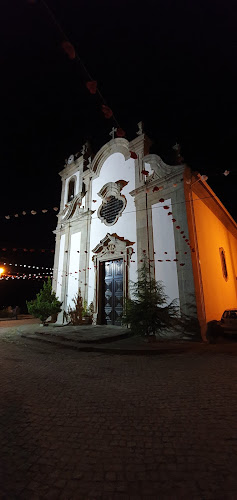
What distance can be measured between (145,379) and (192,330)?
15.0ft

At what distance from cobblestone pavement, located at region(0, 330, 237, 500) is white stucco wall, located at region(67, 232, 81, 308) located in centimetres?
844

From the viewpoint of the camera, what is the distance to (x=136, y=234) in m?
11.3

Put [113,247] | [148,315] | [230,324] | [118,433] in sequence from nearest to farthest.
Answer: [118,433], [148,315], [230,324], [113,247]

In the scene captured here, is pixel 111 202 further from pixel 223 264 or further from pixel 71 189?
pixel 223 264

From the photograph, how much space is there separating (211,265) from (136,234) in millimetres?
4381

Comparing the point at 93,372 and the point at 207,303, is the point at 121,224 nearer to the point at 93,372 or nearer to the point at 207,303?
the point at 207,303

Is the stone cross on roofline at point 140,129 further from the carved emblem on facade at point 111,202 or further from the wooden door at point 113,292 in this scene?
the wooden door at point 113,292

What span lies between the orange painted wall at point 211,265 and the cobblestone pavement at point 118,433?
5551 mm

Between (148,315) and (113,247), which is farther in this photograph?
(113,247)

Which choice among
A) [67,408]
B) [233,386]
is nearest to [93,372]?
[67,408]

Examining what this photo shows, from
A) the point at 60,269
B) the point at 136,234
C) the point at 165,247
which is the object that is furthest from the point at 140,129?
the point at 60,269

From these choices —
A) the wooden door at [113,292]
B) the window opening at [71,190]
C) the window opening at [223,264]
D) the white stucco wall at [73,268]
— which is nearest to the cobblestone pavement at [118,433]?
the wooden door at [113,292]

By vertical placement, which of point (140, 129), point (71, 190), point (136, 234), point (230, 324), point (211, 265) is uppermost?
point (140, 129)

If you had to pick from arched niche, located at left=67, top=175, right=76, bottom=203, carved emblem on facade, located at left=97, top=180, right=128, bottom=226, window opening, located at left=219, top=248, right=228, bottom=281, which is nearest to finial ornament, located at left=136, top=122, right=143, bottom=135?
carved emblem on facade, located at left=97, top=180, right=128, bottom=226
